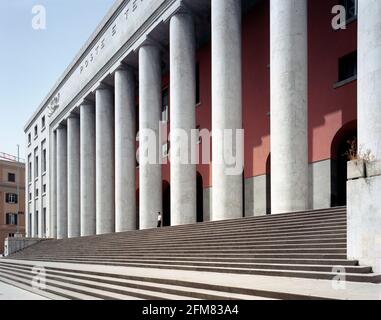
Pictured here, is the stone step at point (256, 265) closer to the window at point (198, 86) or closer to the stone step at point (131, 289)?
the stone step at point (131, 289)

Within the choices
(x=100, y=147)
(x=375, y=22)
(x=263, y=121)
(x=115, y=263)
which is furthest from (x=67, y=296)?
(x=100, y=147)

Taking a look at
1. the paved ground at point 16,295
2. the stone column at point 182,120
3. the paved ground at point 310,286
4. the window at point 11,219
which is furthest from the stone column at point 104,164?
the window at point 11,219

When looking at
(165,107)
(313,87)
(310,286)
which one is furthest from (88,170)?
(310,286)

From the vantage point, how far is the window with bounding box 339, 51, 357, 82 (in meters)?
21.0

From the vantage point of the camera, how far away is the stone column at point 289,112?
18641mm

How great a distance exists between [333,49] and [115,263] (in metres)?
12.9

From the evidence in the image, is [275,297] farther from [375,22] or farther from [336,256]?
[375,22]

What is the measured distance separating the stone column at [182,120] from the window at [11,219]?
5259cm

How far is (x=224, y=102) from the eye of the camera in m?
22.2

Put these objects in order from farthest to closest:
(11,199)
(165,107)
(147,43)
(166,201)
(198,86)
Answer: (11,199) < (166,201) < (165,107) < (198,86) < (147,43)

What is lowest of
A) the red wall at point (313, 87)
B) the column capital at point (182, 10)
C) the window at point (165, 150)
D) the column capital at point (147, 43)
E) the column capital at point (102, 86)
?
the window at point (165, 150)

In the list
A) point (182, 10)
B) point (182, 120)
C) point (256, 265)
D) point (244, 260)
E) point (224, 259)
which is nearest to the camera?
point (256, 265)

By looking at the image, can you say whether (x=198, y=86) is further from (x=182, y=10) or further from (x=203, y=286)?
(x=203, y=286)

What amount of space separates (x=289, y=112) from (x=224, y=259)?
6989 mm
